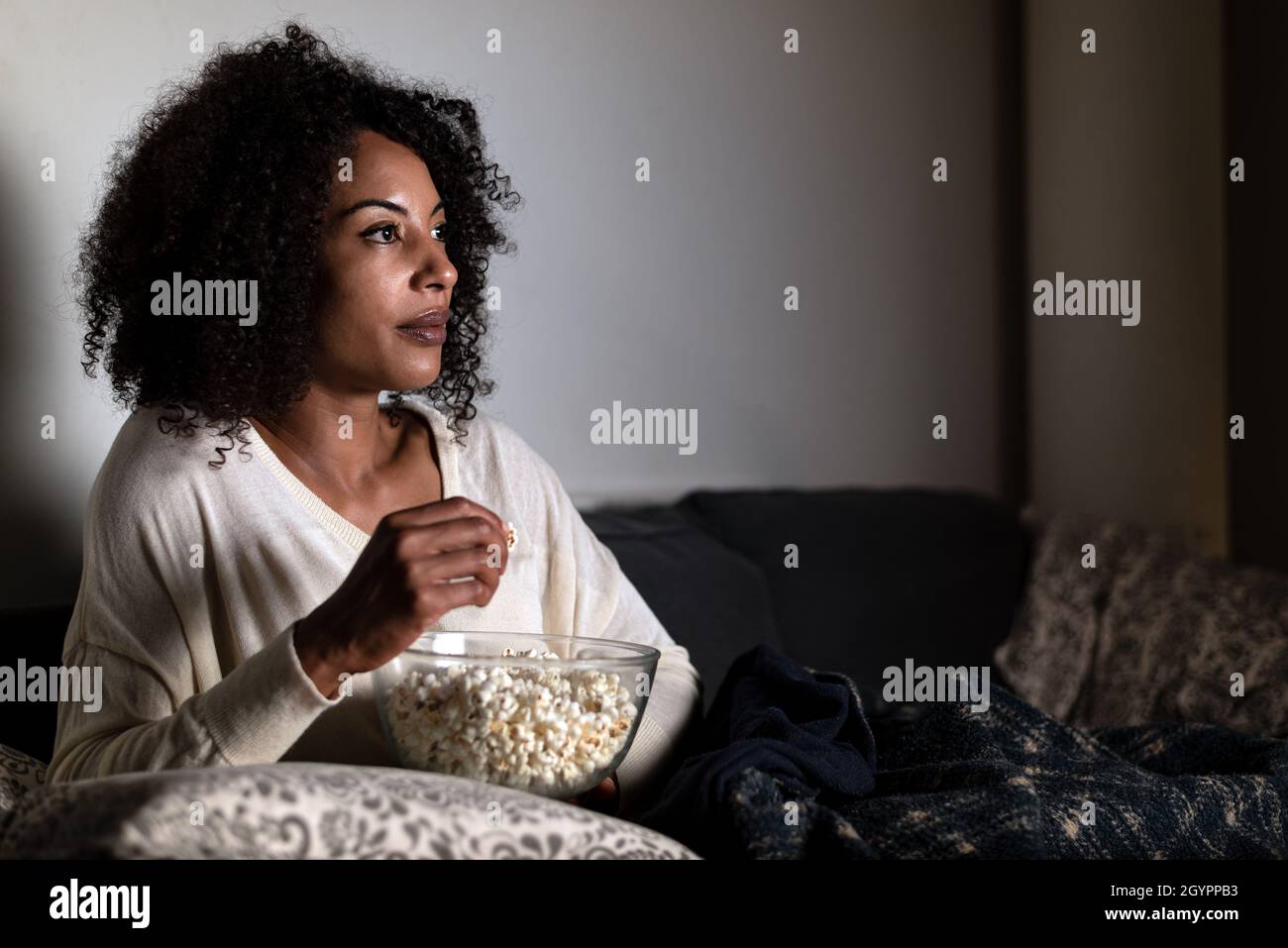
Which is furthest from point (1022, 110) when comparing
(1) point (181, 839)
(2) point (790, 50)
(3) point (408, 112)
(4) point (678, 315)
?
(1) point (181, 839)

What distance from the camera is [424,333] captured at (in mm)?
1372

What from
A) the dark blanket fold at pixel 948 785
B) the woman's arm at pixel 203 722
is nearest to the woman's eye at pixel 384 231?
the woman's arm at pixel 203 722

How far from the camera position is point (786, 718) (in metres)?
1.24

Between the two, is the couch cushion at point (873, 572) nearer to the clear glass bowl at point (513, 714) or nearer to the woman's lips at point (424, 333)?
the woman's lips at point (424, 333)

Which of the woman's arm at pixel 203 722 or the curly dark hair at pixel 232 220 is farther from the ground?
the curly dark hair at pixel 232 220

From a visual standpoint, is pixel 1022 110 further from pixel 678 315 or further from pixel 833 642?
pixel 833 642

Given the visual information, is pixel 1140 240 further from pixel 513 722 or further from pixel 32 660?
pixel 32 660

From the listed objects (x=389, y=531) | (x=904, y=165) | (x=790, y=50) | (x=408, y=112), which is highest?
(x=790, y=50)

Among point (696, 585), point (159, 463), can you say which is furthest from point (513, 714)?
point (696, 585)

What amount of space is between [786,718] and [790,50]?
63.1 inches

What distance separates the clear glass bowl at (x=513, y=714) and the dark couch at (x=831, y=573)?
2.71 feet

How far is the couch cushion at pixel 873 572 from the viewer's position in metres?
2.06

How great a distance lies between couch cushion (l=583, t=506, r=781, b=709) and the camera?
6.10 feet
